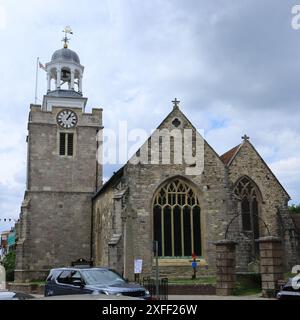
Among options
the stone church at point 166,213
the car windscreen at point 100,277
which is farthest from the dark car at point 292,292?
the stone church at point 166,213

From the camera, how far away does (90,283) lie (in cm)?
1491

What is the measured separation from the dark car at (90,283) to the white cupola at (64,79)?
27039 mm

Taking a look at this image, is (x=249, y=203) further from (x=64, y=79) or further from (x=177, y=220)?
(x=64, y=79)

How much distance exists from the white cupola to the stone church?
597 centimetres

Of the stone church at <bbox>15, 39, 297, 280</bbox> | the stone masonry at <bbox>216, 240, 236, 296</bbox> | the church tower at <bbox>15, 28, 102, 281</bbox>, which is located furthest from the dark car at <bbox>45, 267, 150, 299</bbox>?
the church tower at <bbox>15, 28, 102, 281</bbox>

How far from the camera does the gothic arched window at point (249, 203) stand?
1219 inches

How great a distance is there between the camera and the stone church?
28625mm

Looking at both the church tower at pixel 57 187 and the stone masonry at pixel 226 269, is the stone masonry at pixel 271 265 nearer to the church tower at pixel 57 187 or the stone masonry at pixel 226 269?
the stone masonry at pixel 226 269

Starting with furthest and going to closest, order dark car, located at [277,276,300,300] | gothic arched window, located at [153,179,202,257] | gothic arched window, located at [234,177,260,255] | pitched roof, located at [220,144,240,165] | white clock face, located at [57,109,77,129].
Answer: white clock face, located at [57,109,77,129]
pitched roof, located at [220,144,240,165]
gothic arched window, located at [234,177,260,255]
gothic arched window, located at [153,179,202,257]
dark car, located at [277,276,300,300]

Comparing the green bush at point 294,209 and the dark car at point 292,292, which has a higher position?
the green bush at point 294,209

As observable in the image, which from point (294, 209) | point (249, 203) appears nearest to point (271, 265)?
point (249, 203)

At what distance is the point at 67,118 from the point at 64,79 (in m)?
5.23

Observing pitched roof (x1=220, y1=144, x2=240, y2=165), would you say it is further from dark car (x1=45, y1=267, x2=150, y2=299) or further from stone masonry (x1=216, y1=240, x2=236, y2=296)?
dark car (x1=45, y1=267, x2=150, y2=299)
